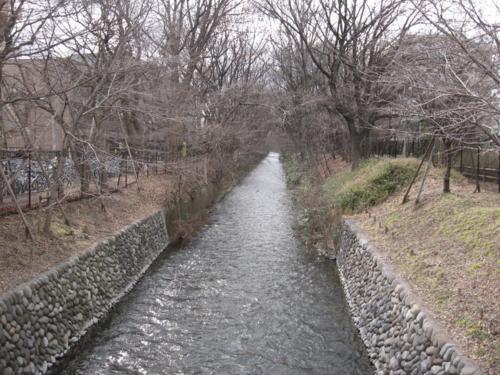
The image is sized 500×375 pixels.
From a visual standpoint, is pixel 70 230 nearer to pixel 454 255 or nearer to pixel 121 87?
pixel 121 87

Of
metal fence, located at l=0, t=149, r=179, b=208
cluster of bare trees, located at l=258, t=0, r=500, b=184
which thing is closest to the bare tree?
cluster of bare trees, located at l=258, t=0, r=500, b=184

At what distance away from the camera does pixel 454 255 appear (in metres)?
7.05

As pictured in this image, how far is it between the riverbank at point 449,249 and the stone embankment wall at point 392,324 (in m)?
0.18

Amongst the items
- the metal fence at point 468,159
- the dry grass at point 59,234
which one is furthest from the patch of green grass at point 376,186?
the dry grass at point 59,234

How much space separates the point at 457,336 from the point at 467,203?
5200mm

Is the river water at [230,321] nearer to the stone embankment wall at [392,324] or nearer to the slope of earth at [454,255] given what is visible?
the stone embankment wall at [392,324]

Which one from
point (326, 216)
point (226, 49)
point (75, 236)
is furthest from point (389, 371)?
point (226, 49)

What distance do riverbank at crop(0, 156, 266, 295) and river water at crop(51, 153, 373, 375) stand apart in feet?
5.24

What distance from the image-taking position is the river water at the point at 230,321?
6.57 m

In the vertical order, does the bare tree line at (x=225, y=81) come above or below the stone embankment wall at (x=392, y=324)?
above

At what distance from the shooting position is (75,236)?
941cm

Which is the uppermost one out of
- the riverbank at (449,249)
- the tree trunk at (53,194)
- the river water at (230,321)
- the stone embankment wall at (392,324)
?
the tree trunk at (53,194)

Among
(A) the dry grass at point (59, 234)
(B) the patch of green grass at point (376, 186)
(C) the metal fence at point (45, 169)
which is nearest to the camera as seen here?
(A) the dry grass at point (59, 234)

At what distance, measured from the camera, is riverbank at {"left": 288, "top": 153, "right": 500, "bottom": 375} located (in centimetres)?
499
